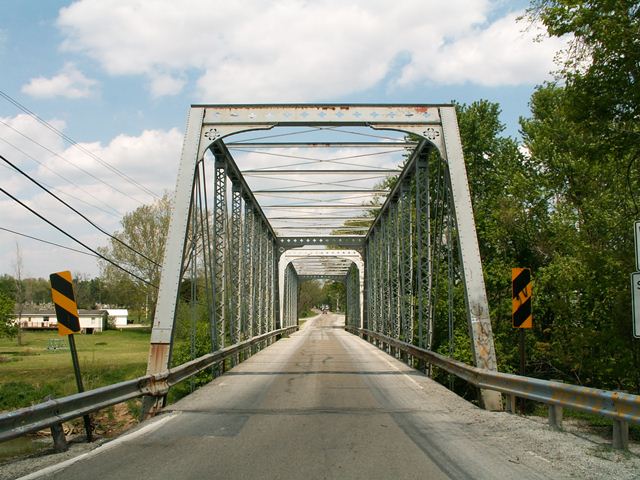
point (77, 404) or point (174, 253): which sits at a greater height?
point (174, 253)

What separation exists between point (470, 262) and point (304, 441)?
581cm

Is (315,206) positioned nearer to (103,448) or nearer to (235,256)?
(235,256)

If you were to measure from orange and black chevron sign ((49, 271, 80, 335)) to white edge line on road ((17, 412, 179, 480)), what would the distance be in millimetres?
1667

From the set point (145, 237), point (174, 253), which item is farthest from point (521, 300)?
point (145, 237)

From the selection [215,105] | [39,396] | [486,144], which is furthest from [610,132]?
[39,396]

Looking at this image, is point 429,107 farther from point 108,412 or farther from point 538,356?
point 108,412

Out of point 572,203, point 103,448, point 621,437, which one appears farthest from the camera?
point 572,203

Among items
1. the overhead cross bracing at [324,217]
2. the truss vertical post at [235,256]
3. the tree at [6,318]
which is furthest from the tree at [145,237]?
the truss vertical post at [235,256]

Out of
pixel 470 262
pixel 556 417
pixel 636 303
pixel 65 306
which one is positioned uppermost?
pixel 470 262

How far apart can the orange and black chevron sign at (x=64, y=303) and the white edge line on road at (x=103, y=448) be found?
65.6 inches

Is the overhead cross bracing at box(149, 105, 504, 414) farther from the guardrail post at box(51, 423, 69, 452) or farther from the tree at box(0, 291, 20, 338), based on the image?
the tree at box(0, 291, 20, 338)

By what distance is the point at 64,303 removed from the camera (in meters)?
8.49

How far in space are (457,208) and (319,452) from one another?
22.6 ft

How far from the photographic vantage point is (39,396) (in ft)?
84.1
